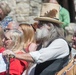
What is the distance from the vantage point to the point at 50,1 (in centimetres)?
810

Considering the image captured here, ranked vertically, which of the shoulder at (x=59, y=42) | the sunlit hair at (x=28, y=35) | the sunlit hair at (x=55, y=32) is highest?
the sunlit hair at (x=55, y=32)

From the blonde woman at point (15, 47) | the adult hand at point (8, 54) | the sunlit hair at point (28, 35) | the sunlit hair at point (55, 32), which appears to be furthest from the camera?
the sunlit hair at point (28, 35)

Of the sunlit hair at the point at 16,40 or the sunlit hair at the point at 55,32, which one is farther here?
the sunlit hair at the point at 16,40

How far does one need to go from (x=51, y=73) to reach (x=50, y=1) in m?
3.73

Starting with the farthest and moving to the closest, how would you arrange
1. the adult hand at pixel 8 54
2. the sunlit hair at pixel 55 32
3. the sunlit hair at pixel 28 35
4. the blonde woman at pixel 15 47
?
1. the sunlit hair at pixel 28 35
2. the blonde woman at pixel 15 47
3. the sunlit hair at pixel 55 32
4. the adult hand at pixel 8 54

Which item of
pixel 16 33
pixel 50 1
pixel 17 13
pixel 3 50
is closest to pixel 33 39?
pixel 16 33

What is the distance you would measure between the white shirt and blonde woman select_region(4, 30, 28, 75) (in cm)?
44

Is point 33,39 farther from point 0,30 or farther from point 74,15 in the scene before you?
point 74,15

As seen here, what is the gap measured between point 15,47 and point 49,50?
1.81 feet

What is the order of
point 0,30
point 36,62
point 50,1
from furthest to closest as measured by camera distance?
point 50,1
point 0,30
point 36,62

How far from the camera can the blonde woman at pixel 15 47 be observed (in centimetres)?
471

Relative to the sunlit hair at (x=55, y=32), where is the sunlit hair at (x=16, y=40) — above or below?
below

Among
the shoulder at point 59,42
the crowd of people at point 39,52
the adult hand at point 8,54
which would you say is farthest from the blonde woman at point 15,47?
the shoulder at point 59,42

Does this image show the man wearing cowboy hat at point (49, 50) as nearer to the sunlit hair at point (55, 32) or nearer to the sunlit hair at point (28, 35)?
the sunlit hair at point (55, 32)
